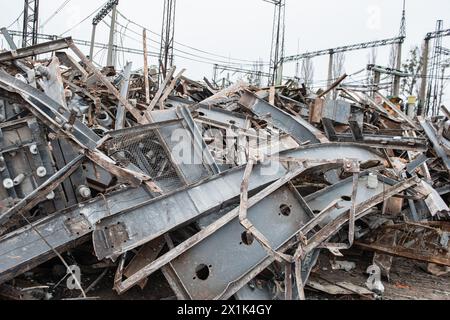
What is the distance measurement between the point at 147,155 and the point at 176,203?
35.7 inches

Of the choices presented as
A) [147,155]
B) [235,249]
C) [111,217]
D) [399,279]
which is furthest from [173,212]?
[399,279]

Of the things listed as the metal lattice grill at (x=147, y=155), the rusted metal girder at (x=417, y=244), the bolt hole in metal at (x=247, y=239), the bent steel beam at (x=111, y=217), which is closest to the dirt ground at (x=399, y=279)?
the rusted metal girder at (x=417, y=244)

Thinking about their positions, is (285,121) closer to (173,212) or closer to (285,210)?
(285,210)

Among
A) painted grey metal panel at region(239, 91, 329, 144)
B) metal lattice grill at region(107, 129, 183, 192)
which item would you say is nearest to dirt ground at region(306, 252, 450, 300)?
painted grey metal panel at region(239, 91, 329, 144)

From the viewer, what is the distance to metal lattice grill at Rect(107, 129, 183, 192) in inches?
139

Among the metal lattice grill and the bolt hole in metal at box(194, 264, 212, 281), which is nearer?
the bolt hole in metal at box(194, 264, 212, 281)

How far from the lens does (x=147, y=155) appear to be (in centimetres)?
377

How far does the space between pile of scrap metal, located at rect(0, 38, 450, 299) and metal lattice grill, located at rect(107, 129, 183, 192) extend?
0.05 ft

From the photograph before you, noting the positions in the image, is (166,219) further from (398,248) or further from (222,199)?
(398,248)

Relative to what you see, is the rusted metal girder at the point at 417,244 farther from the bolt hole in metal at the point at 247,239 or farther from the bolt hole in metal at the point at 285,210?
the bolt hole in metal at the point at 247,239

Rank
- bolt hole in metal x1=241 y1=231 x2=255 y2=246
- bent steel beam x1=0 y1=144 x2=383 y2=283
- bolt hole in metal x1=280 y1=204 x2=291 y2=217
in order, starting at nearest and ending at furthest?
1. bent steel beam x1=0 y1=144 x2=383 y2=283
2. bolt hole in metal x1=241 y1=231 x2=255 y2=246
3. bolt hole in metal x1=280 y1=204 x2=291 y2=217

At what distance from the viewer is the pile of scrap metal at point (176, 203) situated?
282 centimetres

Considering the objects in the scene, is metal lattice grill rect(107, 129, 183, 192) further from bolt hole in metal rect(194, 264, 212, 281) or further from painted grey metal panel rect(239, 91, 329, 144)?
painted grey metal panel rect(239, 91, 329, 144)
